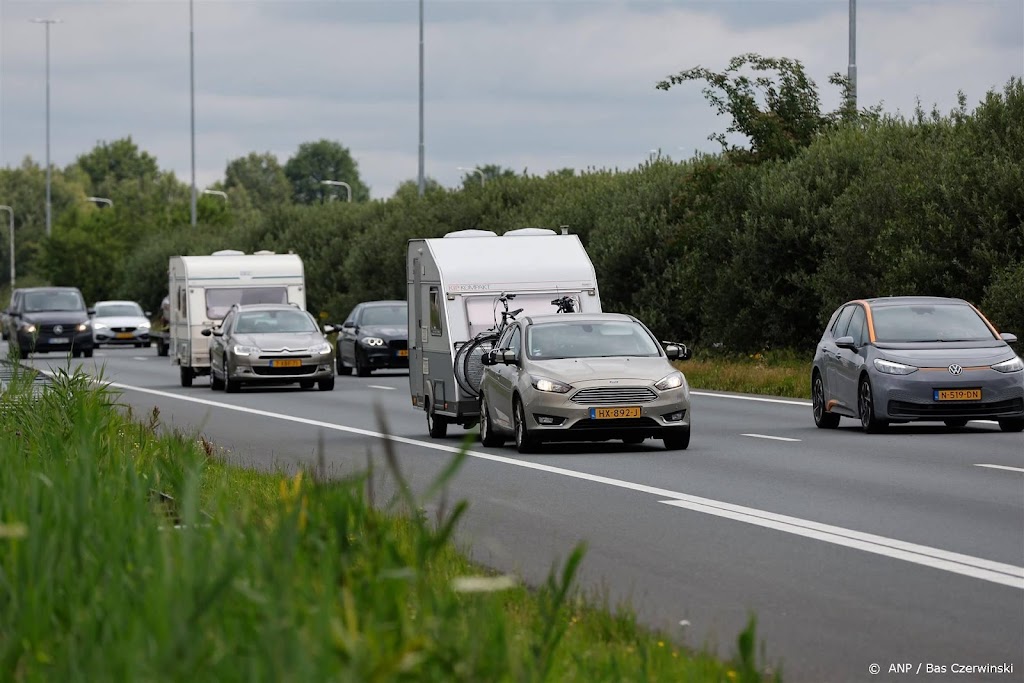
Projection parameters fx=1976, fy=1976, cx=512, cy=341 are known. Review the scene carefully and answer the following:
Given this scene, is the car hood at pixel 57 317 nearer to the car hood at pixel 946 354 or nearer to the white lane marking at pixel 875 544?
the car hood at pixel 946 354

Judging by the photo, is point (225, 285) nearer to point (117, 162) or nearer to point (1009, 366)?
point (1009, 366)

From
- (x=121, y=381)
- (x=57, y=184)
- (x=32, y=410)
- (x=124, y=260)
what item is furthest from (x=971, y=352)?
(x=57, y=184)

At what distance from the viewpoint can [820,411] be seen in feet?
76.2

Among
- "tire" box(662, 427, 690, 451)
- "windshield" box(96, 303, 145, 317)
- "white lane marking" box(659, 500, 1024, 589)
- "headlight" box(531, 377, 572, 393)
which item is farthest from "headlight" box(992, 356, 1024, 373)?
"windshield" box(96, 303, 145, 317)

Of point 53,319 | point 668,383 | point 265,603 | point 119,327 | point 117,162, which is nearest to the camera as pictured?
point 265,603

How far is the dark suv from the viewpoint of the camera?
188ft

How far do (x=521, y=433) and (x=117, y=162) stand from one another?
183m

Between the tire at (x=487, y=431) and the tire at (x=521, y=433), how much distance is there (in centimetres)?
91

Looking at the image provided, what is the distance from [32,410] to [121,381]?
2499cm

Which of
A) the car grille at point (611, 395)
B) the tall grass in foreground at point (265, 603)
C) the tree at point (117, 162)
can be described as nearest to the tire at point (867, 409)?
the car grille at point (611, 395)

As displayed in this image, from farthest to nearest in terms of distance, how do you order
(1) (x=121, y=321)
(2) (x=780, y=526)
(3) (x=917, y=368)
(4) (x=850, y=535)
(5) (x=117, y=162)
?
(5) (x=117, y=162) → (1) (x=121, y=321) → (3) (x=917, y=368) → (2) (x=780, y=526) → (4) (x=850, y=535)

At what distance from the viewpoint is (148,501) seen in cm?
816

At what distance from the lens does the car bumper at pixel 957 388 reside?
20.9 metres

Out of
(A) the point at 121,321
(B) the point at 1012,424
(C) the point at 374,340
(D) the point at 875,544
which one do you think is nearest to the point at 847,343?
(B) the point at 1012,424
